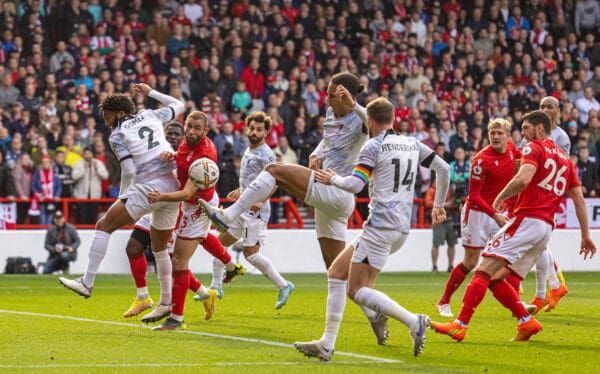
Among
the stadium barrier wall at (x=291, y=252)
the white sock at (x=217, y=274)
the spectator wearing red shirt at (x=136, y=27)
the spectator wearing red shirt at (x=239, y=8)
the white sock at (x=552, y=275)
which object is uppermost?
the spectator wearing red shirt at (x=239, y=8)

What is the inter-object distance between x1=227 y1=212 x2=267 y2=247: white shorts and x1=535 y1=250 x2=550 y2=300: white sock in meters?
3.52

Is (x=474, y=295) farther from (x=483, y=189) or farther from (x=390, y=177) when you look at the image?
(x=483, y=189)

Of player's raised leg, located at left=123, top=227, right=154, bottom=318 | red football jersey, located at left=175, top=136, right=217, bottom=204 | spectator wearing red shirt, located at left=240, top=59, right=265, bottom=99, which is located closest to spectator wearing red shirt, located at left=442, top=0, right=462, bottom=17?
spectator wearing red shirt, located at left=240, top=59, right=265, bottom=99

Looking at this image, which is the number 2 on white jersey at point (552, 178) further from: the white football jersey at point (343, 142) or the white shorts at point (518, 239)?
the white football jersey at point (343, 142)

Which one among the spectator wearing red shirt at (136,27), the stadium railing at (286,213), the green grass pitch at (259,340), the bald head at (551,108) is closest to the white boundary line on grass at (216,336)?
the green grass pitch at (259,340)

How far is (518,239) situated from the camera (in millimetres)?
10492

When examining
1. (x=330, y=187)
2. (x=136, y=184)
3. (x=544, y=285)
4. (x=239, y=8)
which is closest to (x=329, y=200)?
(x=330, y=187)

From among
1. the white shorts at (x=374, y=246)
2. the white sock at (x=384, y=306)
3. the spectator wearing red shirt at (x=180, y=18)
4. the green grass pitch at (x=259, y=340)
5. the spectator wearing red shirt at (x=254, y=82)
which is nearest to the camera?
the green grass pitch at (x=259, y=340)

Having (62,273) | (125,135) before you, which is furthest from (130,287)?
(125,135)

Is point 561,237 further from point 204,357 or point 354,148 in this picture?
point 204,357

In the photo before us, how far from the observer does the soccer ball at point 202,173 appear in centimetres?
1095

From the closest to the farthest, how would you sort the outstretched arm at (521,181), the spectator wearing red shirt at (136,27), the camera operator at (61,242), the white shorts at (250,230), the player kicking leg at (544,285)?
the outstretched arm at (521,181)
the player kicking leg at (544,285)
the white shorts at (250,230)
the camera operator at (61,242)
the spectator wearing red shirt at (136,27)

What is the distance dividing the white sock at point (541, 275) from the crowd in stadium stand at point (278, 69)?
9.42m

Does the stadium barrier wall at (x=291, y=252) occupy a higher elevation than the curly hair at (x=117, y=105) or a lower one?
lower
